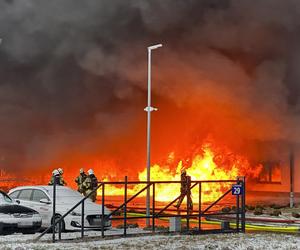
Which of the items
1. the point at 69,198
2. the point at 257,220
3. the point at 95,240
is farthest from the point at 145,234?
the point at 257,220

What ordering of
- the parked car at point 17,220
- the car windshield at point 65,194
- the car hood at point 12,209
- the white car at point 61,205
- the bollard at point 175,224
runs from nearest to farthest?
the parked car at point 17,220, the car hood at point 12,209, the bollard at point 175,224, the white car at point 61,205, the car windshield at point 65,194

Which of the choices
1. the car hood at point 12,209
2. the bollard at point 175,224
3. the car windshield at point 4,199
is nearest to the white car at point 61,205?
the car windshield at point 4,199

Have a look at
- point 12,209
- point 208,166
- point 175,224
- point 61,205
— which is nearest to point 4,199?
point 12,209

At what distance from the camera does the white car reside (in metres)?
15.1

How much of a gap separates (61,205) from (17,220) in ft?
5.89

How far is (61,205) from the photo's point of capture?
51.6 ft

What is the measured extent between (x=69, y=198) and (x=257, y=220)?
23.6ft

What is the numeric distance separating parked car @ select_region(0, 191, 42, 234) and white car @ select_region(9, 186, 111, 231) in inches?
36.4

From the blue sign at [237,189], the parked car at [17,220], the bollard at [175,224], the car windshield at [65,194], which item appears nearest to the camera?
the parked car at [17,220]

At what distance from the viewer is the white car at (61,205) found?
15.1 m

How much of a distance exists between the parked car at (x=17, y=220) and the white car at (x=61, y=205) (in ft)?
3.04

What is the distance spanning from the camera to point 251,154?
144 feet

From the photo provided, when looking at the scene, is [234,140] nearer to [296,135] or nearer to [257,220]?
[296,135]

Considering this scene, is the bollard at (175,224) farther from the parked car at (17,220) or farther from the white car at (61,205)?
the parked car at (17,220)
